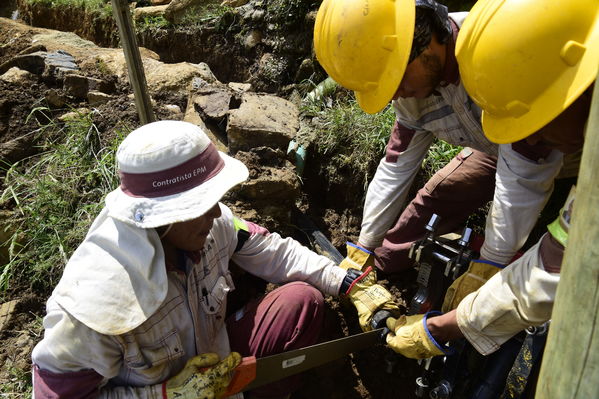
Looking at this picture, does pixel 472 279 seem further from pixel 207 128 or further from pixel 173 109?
pixel 173 109

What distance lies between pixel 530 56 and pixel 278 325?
4.67 ft

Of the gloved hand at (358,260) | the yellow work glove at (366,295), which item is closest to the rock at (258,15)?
the gloved hand at (358,260)

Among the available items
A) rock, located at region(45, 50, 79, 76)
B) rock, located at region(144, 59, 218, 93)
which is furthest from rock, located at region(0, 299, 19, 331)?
rock, located at region(45, 50, 79, 76)

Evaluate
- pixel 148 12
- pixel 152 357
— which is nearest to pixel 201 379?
pixel 152 357

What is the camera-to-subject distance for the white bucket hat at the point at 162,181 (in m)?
1.49

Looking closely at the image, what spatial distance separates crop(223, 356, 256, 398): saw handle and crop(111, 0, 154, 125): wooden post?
1471mm

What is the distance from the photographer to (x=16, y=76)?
3863 mm

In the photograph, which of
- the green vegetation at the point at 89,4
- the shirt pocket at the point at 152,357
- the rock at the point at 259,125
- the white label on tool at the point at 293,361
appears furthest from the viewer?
the green vegetation at the point at 89,4

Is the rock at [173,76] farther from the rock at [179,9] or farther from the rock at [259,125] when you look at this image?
the rock at [179,9]

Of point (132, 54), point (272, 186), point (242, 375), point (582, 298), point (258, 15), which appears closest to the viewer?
point (582, 298)

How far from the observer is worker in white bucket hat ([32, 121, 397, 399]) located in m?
1.51

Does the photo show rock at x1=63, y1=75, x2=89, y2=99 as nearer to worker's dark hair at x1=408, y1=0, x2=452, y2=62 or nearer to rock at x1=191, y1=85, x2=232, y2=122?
rock at x1=191, y1=85, x2=232, y2=122

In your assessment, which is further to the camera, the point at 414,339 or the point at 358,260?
the point at 358,260

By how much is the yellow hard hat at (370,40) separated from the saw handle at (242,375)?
4.03 ft
